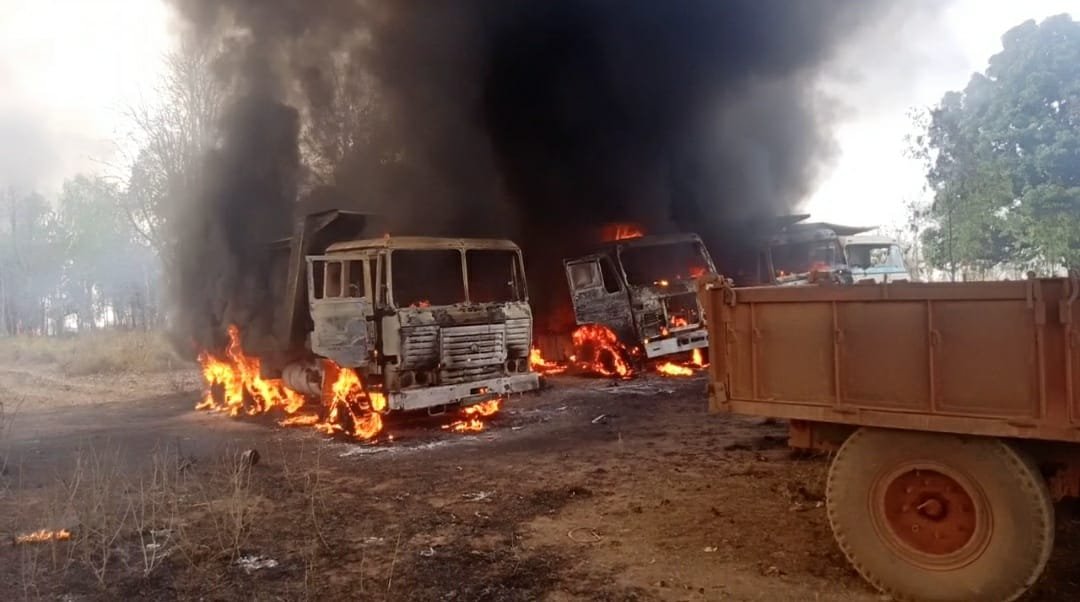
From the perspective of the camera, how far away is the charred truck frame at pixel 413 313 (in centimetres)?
820

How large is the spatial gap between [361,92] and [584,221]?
538 cm

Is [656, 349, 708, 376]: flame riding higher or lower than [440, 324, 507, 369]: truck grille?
lower

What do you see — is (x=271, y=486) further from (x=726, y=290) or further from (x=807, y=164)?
(x=807, y=164)

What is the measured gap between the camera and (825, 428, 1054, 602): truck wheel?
11.1 feet

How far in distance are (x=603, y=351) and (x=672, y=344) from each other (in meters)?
1.45

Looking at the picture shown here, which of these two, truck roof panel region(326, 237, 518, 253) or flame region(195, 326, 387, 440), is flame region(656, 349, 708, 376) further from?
flame region(195, 326, 387, 440)

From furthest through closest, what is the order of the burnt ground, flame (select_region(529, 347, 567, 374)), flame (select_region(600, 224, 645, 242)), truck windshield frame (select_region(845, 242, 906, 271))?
1. truck windshield frame (select_region(845, 242, 906, 271))
2. flame (select_region(600, 224, 645, 242))
3. flame (select_region(529, 347, 567, 374))
4. the burnt ground

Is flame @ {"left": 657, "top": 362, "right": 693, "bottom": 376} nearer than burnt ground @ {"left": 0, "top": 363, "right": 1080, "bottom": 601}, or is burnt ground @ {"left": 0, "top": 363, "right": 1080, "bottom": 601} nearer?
burnt ground @ {"left": 0, "top": 363, "right": 1080, "bottom": 601}

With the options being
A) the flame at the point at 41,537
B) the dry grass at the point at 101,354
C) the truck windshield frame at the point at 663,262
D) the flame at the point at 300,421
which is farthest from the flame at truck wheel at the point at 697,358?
the dry grass at the point at 101,354

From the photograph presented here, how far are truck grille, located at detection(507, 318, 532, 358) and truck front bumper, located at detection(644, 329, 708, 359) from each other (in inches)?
136

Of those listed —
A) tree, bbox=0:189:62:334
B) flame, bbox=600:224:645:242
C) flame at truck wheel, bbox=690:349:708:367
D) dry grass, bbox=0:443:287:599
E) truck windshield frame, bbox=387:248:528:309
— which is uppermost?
tree, bbox=0:189:62:334

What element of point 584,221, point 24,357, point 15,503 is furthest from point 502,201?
point 24,357

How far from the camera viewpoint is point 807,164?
18312mm

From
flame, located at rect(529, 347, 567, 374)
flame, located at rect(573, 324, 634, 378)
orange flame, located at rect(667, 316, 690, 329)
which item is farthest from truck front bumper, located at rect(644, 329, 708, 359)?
flame, located at rect(529, 347, 567, 374)
